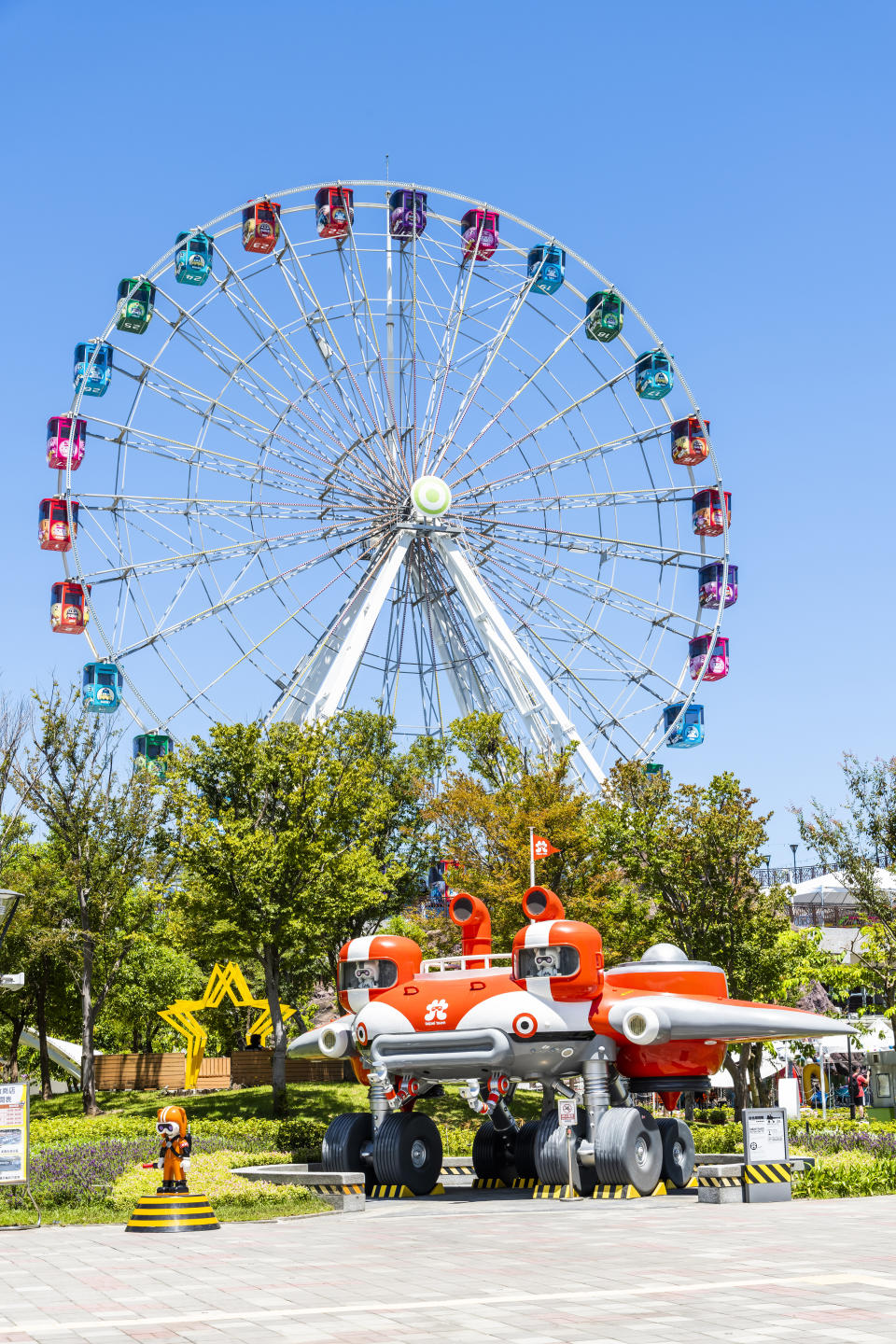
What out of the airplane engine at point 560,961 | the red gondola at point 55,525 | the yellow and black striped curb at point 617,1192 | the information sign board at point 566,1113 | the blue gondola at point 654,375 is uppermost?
the blue gondola at point 654,375

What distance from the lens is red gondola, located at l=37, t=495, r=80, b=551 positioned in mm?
35375

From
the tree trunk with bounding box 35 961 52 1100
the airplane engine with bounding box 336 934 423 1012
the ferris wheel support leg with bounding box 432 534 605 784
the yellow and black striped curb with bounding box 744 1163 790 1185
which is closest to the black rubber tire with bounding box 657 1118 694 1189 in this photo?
the yellow and black striped curb with bounding box 744 1163 790 1185

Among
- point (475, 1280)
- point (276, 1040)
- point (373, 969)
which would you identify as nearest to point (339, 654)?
point (276, 1040)

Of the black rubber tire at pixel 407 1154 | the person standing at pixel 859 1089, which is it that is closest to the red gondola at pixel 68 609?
the black rubber tire at pixel 407 1154

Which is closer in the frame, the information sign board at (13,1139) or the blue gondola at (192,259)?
the information sign board at (13,1139)

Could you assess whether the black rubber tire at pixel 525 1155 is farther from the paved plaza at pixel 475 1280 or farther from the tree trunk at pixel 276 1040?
the tree trunk at pixel 276 1040

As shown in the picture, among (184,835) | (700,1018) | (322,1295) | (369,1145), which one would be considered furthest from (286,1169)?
(184,835)

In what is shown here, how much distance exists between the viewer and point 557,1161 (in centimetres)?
1823

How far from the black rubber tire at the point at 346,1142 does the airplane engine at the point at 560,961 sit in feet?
9.98

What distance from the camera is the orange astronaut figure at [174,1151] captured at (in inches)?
592

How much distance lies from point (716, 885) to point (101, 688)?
51.0ft

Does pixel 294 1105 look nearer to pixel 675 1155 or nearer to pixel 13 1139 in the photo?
pixel 675 1155

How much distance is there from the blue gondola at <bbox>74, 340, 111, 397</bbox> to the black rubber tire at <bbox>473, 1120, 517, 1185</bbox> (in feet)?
75.4

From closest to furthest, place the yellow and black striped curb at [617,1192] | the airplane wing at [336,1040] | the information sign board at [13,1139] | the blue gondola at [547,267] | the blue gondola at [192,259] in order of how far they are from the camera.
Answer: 1. the information sign board at [13,1139]
2. the yellow and black striped curb at [617,1192]
3. the airplane wing at [336,1040]
4. the blue gondola at [192,259]
5. the blue gondola at [547,267]
